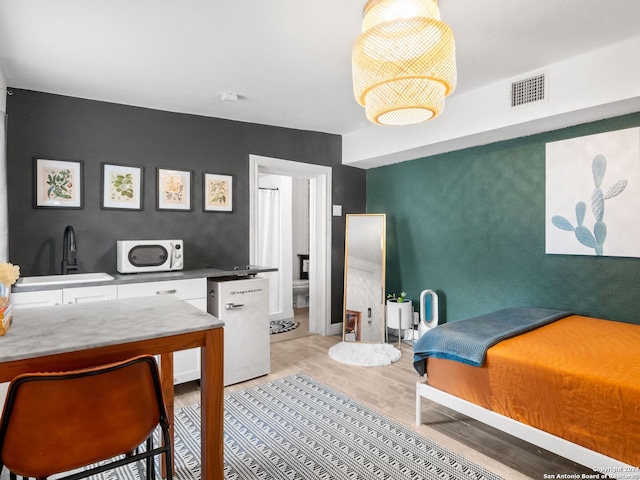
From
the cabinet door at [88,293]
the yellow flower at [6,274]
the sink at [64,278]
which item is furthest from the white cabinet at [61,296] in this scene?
the yellow flower at [6,274]

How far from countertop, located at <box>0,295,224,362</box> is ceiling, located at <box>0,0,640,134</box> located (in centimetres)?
151

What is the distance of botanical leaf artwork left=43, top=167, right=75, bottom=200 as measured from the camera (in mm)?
3039

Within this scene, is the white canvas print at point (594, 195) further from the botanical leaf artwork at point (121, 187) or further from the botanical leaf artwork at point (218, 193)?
the botanical leaf artwork at point (121, 187)

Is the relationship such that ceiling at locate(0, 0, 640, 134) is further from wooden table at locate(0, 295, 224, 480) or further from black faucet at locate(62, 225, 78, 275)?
wooden table at locate(0, 295, 224, 480)

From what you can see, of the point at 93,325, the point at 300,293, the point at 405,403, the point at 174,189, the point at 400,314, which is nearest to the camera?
the point at 93,325

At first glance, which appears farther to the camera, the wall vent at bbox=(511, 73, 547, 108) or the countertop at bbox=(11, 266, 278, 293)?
the wall vent at bbox=(511, 73, 547, 108)

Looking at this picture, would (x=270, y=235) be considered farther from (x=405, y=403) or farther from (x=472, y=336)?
(x=472, y=336)

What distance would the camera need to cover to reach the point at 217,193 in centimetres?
385

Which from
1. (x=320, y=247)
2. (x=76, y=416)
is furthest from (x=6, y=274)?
(x=320, y=247)

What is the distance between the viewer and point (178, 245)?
3.28m

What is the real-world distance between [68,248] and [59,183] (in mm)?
546

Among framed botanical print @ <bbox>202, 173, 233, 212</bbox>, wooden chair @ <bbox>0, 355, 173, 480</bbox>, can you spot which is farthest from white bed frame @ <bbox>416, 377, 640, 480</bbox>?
framed botanical print @ <bbox>202, 173, 233, 212</bbox>

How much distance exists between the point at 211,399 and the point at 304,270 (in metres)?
4.54

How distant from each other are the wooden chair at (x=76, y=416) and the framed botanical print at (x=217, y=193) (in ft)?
8.69
